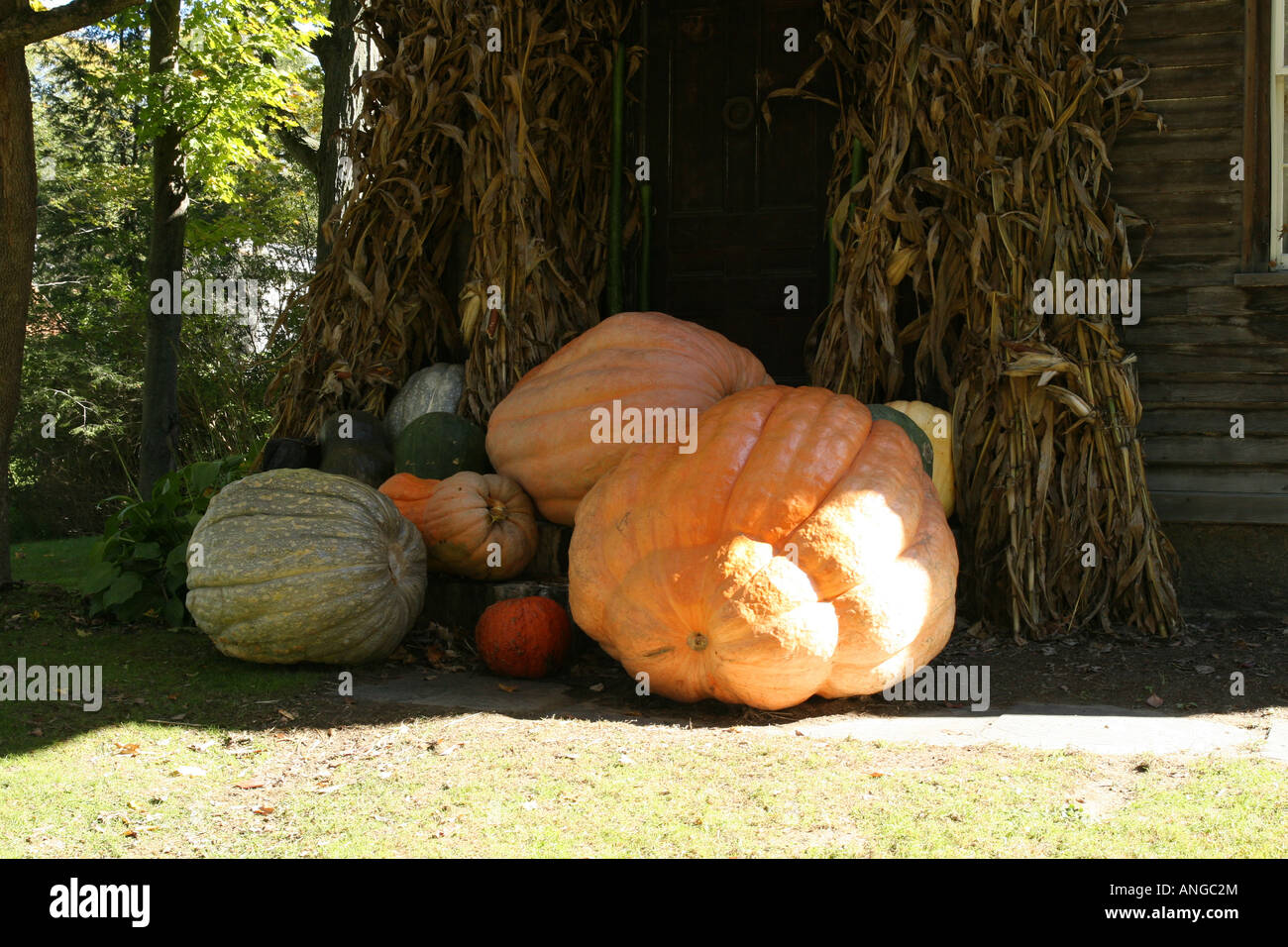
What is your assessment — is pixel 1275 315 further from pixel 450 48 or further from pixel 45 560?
pixel 45 560

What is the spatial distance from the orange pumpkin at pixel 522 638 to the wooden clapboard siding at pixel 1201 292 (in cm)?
328

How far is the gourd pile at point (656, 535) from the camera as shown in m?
3.78

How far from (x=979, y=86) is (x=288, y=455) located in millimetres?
3836

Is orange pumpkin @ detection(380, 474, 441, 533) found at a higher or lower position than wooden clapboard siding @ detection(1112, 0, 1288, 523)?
lower

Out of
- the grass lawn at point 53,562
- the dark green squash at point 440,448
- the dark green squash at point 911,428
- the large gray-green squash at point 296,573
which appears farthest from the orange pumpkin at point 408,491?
the grass lawn at point 53,562

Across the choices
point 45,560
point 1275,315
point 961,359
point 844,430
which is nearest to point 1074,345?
point 961,359

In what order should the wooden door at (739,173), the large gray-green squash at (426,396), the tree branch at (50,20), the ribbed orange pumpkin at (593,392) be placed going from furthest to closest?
the wooden door at (739,173) < the large gray-green squash at (426,396) < the tree branch at (50,20) < the ribbed orange pumpkin at (593,392)

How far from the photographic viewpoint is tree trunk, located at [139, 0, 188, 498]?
32.5 feet

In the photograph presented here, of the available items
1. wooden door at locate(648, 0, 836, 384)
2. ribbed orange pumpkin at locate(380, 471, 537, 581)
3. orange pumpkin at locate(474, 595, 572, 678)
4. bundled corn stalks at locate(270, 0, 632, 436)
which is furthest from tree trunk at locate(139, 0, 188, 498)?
orange pumpkin at locate(474, 595, 572, 678)

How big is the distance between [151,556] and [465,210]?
2.57m

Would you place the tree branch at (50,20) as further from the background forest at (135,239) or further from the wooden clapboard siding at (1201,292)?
the wooden clapboard siding at (1201,292)

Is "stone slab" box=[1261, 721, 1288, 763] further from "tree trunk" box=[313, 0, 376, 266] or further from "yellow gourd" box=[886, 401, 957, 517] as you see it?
"tree trunk" box=[313, 0, 376, 266]

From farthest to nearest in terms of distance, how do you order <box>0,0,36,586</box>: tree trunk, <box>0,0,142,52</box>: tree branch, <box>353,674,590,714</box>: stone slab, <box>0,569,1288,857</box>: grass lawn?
<box>0,0,36,586</box>: tree trunk < <box>0,0,142,52</box>: tree branch < <box>353,674,590,714</box>: stone slab < <box>0,569,1288,857</box>: grass lawn

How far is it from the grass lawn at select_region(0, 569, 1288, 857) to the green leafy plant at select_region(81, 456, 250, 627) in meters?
1.32
